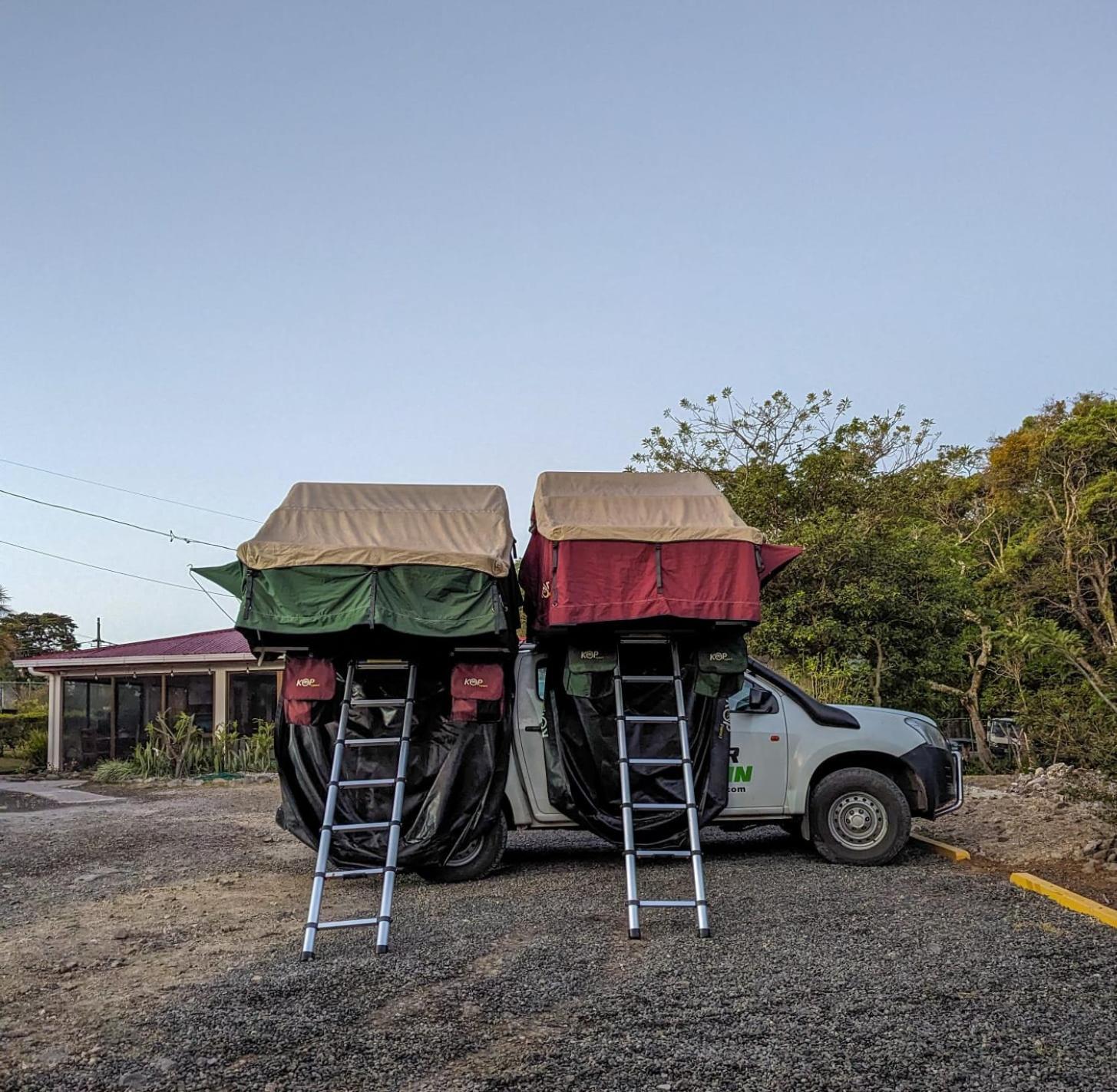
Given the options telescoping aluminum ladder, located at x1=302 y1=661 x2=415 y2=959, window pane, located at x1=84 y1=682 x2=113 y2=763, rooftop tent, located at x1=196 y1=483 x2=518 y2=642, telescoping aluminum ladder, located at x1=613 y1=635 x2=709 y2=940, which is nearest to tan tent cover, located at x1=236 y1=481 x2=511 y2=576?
rooftop tent, located at x1=196 y1=483 x2=518 y2=642

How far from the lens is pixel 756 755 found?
8.66 metres

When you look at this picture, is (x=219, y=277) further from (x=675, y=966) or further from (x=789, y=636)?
(x=675, y=966)

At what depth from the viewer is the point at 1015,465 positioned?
100 ft

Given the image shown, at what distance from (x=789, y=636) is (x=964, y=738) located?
190 inches

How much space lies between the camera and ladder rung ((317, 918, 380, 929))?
6086 mm

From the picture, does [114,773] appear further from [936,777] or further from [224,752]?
[936,777]

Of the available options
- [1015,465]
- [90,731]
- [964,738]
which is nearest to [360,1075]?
[964,738]

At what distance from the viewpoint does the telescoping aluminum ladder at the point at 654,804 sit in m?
6.29

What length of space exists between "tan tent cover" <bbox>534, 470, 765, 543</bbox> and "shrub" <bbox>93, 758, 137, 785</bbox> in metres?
16.2

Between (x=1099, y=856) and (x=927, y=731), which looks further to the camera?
(x=927, y=731)

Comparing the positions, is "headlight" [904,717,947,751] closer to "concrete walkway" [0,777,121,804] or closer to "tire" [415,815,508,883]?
"tire" [415,815,508,883]

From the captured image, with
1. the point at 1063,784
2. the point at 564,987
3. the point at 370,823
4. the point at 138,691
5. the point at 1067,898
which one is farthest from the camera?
the point at 138,691

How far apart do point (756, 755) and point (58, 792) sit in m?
14.9

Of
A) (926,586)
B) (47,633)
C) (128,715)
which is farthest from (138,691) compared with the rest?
(47,633)
